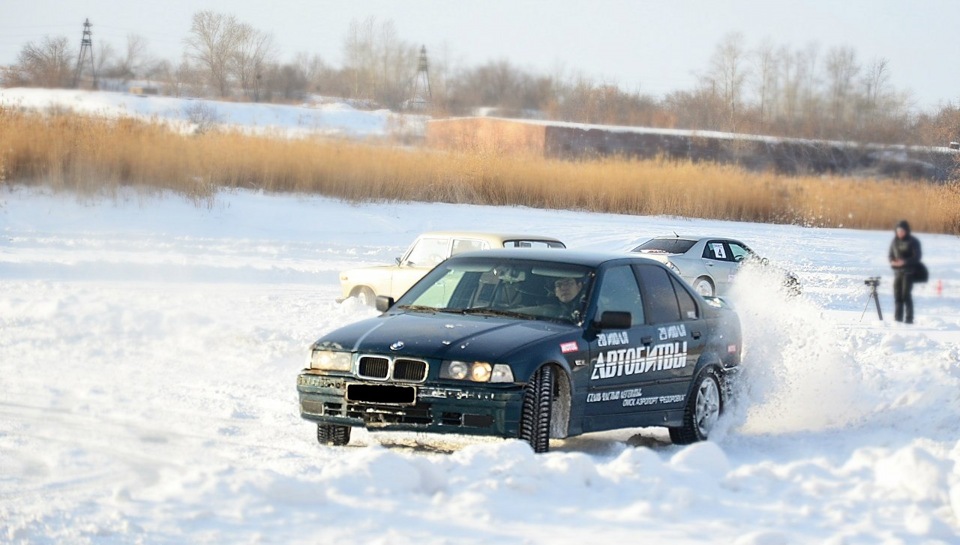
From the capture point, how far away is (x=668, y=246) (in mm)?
24047

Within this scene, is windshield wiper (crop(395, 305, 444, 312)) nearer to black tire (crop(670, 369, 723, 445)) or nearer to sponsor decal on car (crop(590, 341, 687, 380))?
sponsor decal on car (crop(590, 341, 687, 380))

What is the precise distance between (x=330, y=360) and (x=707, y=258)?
16.1 metres

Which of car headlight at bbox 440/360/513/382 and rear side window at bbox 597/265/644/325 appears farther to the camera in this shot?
rear side window at bbox 597/265/644/325

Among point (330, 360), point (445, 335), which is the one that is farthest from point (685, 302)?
point (330, 360)

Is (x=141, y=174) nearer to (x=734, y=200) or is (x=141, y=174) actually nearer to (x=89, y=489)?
(x=734, y=200)

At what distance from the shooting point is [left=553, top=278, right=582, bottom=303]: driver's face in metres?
9.26

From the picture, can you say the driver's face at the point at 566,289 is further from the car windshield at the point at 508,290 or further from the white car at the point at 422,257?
the white car at the point at 422,257

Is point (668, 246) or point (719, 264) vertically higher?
point (668, 246)

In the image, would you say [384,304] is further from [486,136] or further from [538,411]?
[486,136]

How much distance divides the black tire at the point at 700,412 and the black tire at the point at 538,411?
5.77 feet

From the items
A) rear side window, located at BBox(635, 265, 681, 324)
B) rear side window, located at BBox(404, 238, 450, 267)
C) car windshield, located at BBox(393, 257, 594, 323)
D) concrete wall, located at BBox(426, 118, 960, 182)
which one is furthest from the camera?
rear side window, located at BBox(404, 238, 450, 267)

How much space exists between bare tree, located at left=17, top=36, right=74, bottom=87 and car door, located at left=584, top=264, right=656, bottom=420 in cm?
1105

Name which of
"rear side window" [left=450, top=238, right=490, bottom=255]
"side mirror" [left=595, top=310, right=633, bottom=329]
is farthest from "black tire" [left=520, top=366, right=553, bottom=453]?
"rear side window" [left=450, top=238, right=490, bottom=255]

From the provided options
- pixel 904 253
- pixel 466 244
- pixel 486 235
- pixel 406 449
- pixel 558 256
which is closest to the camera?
pixel 406 449
